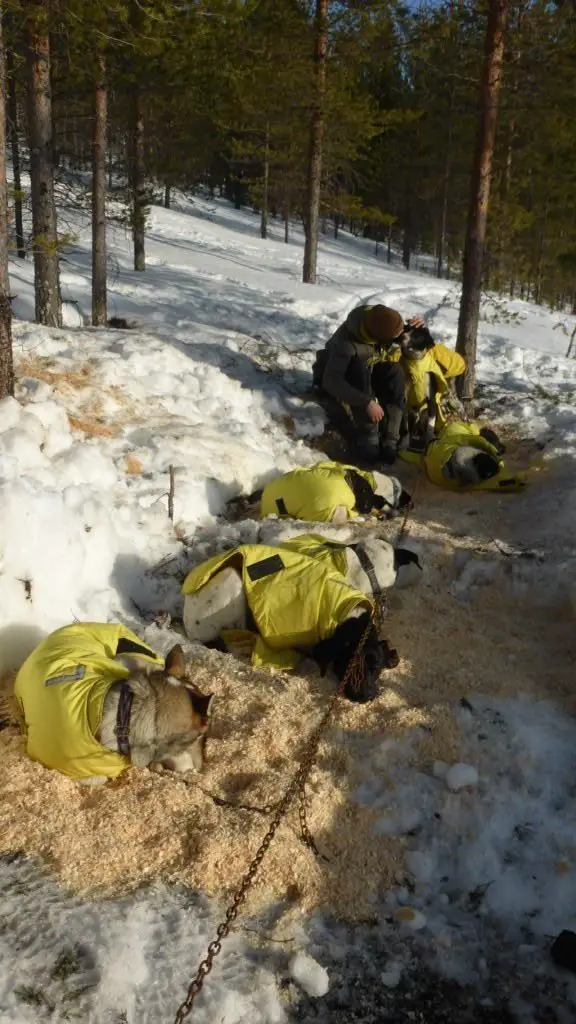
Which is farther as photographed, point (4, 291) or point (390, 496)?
point (390, 496)

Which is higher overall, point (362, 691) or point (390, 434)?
point (390, 434)

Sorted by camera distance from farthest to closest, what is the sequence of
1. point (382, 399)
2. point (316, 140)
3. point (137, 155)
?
point (137, 155) → point (316, 140) → point (382, 399)

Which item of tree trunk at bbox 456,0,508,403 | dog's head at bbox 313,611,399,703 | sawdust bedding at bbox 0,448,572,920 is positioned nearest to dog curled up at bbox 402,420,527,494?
tree trunk at bbox 456,0,508,403

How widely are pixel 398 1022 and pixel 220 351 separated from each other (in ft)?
27.4

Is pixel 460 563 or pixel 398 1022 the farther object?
pixel 460 563

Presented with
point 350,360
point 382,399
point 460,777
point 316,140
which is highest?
point 316,140

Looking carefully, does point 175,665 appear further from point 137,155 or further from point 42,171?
point 137,155

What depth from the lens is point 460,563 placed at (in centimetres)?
551

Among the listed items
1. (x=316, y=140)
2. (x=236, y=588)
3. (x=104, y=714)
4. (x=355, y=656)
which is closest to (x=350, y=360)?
(x=236, y=588)

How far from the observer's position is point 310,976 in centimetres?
252

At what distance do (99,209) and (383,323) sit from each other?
7.15 metres

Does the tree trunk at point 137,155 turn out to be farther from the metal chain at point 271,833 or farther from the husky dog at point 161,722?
the husky dog at point 161,722

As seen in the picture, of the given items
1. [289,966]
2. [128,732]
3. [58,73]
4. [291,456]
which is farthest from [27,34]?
[289,966]

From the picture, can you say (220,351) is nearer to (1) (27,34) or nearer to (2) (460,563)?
(1) (27,34)
